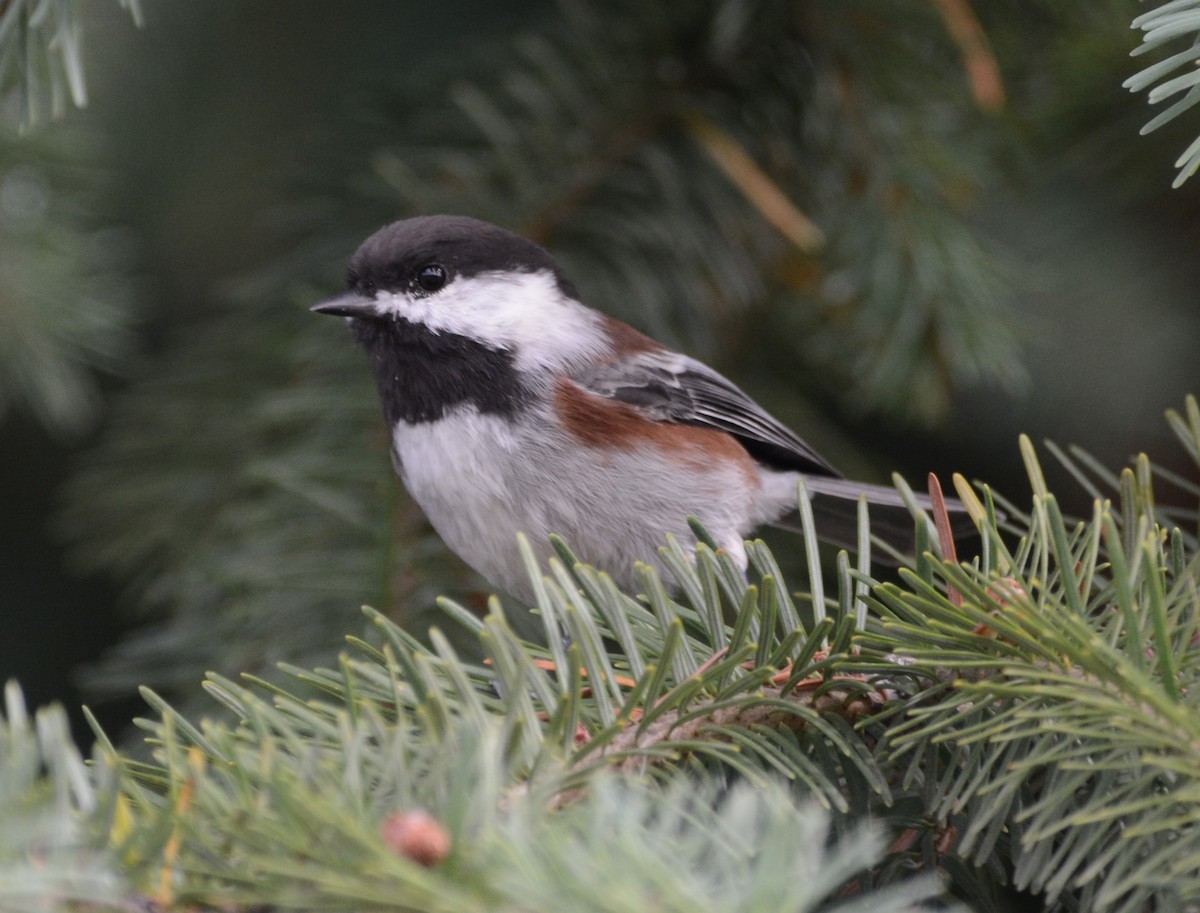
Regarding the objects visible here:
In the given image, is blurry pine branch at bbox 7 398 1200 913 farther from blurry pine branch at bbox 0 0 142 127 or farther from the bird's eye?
the bird's eye

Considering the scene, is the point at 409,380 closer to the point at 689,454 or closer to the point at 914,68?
the point at 689,454

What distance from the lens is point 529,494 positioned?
5.86 feet

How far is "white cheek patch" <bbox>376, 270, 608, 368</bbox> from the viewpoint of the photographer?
1.90 meters

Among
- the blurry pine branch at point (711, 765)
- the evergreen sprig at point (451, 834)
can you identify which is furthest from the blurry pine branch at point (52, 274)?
the evergreen sprig at point (451, 834)

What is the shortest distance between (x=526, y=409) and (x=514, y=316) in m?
0.20

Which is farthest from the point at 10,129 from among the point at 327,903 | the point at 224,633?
the point at 327,903

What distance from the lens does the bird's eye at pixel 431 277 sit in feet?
6.16

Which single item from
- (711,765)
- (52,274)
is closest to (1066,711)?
(711,765)

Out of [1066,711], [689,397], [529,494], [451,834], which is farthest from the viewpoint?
[689,397]

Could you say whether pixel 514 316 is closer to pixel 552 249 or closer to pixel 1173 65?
pixel 552 249

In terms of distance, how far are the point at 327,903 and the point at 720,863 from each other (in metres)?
0.23

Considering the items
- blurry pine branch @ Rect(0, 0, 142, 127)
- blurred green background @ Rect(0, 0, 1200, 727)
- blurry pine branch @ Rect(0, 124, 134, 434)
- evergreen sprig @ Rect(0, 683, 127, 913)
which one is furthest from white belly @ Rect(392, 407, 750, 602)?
evergreen sprig @ Rect(0, 683, 127, 913)

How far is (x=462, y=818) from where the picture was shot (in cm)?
60

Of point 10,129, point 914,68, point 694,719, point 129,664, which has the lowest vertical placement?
point 129,664
